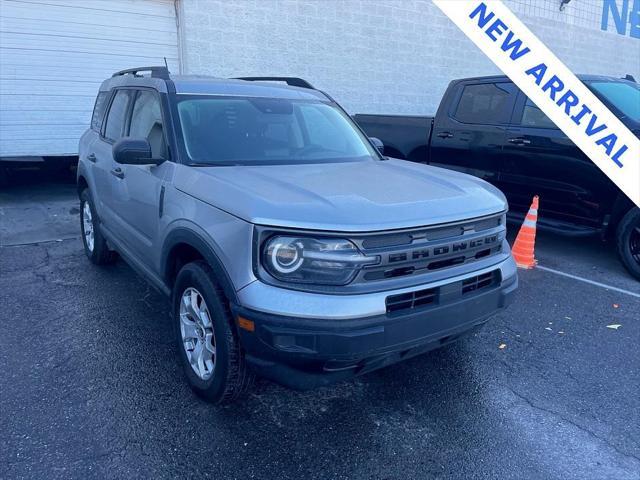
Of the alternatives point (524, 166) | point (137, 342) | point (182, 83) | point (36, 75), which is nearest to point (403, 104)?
point (524, 166)

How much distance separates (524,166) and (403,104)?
627 centimetres

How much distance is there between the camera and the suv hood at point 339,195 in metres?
2.30

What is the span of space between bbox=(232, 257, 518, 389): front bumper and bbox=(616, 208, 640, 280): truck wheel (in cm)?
332

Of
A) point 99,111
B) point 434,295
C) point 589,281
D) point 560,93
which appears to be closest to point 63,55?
point 99,111

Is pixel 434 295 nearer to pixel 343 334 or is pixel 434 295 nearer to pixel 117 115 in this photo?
pixel 343 334

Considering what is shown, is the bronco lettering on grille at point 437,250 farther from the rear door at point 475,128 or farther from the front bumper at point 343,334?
the rear door at point 475,128

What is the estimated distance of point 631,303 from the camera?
4457mm

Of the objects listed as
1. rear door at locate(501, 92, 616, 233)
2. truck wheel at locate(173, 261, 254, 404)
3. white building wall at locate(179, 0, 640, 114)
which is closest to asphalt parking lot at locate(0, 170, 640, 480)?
truck wheel at locate(173, 261, 254, 404)

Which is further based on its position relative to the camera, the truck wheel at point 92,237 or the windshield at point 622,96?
the windshield at point 622,96

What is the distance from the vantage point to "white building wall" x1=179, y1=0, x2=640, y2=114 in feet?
28.6

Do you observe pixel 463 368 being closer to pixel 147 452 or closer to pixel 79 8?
pixel 147 452

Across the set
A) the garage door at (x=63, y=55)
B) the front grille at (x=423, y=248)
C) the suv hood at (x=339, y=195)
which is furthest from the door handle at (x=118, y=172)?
the garage door at (x=63, y=55)

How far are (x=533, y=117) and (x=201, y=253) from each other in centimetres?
457

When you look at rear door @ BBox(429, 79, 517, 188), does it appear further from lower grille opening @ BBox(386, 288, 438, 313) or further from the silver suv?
lower grille opening @ BBox(386, 288, 438, 313)
